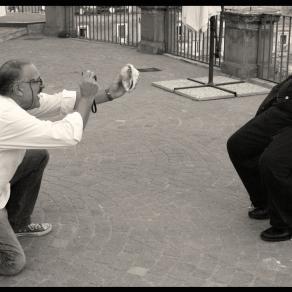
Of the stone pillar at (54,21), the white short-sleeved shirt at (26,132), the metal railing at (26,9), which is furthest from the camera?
the metal railing at (26,9)

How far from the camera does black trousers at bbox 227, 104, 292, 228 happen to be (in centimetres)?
439

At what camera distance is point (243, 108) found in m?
8.79

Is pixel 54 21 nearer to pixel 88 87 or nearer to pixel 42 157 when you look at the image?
pixel 42 157

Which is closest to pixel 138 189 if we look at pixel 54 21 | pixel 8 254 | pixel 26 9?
pixel 8 254

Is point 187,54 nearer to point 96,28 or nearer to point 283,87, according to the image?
point 96,28

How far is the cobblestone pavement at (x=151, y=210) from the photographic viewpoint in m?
4.05

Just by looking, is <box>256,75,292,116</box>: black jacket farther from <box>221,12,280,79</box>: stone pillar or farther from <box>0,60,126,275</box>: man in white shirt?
<box>221,12,280,79</box>: stone pillar

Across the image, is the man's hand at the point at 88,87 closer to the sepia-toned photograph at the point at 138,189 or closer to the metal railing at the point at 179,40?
the sepia-toned photograph at the point at 138,189

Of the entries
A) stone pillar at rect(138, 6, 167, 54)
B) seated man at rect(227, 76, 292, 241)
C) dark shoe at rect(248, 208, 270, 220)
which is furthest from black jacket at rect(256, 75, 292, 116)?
stone pillar at rect(138, 6, 167, 54)

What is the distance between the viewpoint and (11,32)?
1662cm

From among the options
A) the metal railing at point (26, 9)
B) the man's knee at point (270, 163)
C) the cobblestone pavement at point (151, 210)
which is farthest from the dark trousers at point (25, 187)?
the metal railing at point (26, 9)

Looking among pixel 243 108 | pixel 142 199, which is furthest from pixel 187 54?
pixel 142 199

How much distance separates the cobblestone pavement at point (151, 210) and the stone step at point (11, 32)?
834 cm

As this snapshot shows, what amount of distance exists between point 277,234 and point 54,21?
1382 cm
